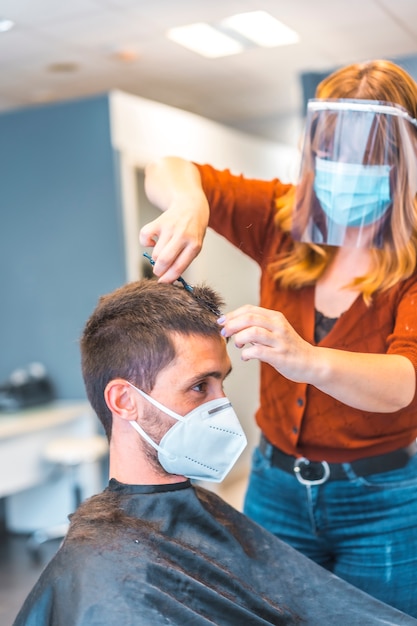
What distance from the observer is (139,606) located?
1332 millimetres

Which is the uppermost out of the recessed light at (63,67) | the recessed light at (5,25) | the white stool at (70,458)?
the recessed light at (5,25)

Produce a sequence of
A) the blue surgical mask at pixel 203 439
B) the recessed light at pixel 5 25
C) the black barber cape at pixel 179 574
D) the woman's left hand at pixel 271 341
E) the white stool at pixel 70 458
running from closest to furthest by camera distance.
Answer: the woman's left hand at pixel 271 341 < the black barber cape at pixel 179 574 < the blue surgical mask at pixel 203 439 < the white stool at pixel 70 458 < the recessed light at pixel 5 25

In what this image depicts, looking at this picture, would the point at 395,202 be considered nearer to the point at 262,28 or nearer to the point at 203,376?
the point at 203,376

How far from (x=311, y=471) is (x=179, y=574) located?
12.3 inches

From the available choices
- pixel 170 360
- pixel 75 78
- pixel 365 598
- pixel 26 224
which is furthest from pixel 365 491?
pixel 75 78

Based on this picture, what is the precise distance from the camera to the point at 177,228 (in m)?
1.34

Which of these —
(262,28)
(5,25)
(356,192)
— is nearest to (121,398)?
(356,192)

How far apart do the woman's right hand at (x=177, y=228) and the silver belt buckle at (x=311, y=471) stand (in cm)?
44

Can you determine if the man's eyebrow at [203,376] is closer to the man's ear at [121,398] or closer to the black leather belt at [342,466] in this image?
the man's ear at [121,398]

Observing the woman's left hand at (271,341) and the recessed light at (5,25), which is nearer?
the woman's left hand at (271,341)

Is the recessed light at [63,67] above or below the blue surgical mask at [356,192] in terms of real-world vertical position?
above

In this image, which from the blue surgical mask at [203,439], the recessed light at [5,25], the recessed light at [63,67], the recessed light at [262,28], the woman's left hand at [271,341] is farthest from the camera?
the recessed light at [63,67]

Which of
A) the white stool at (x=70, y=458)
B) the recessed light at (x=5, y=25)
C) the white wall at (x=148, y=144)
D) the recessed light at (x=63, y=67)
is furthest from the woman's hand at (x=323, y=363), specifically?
the recessed light at (x=63, y=67)

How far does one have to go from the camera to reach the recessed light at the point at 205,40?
5223mm
